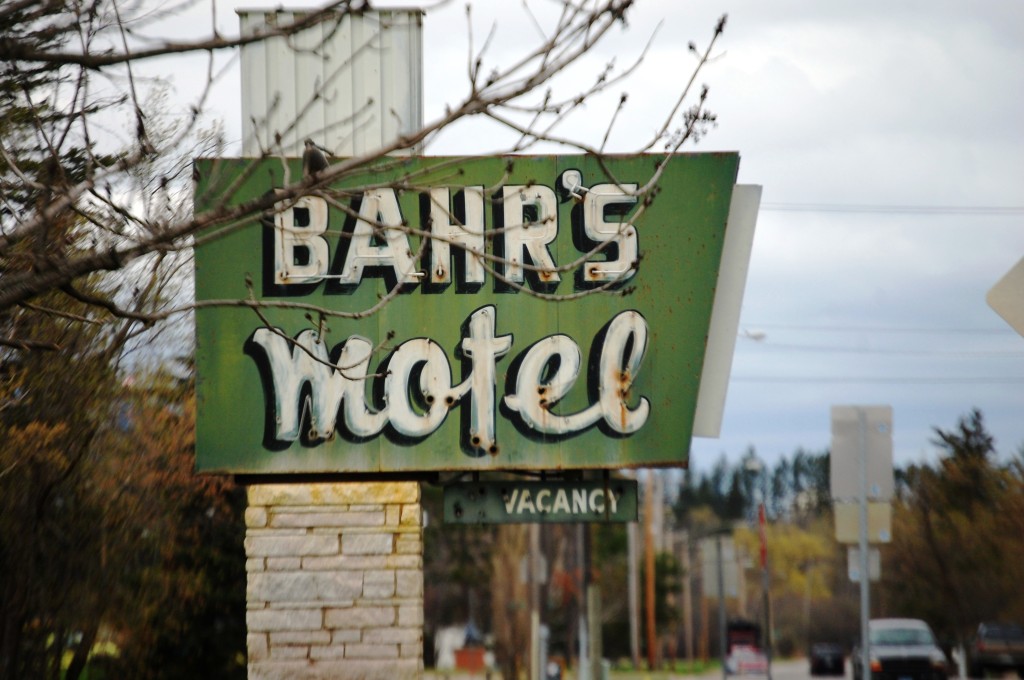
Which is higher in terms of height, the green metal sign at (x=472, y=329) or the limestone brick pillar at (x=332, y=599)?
the green metal sign at (x=472, y=329)

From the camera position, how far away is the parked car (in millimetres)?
31203

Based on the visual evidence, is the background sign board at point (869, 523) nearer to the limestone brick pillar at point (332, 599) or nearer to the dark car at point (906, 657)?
the limestone brick pillar at point (332, 599)

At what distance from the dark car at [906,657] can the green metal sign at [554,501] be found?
17.8 metres

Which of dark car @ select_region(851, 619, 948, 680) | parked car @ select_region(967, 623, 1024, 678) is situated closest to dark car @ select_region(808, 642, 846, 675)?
parked car @ select_region(967, 623, 1024, 678)

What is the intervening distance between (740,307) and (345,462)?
10.1 ft

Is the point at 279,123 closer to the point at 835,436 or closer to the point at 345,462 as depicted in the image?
the point at 345,462

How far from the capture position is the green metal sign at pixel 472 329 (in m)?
9.74

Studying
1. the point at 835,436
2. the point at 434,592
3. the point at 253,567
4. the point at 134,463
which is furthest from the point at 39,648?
the point at 434,592

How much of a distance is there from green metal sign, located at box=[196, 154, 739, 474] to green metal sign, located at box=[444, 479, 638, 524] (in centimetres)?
17

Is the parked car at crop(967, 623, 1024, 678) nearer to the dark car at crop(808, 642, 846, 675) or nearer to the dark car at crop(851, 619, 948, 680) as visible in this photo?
the dark car at crop(851, 619, 948, 680)

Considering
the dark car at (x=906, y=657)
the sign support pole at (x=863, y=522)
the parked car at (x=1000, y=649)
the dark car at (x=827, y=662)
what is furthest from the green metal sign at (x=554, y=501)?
the dark car at (x=827, y=662)

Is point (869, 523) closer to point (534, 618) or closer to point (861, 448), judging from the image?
point (861, 448)

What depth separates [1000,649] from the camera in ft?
103

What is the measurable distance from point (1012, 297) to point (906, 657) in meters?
22.1
